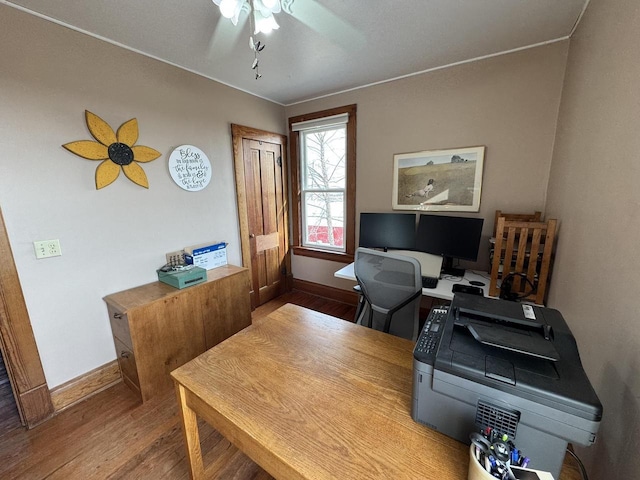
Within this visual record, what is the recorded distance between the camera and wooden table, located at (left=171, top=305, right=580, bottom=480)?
0.68 meters

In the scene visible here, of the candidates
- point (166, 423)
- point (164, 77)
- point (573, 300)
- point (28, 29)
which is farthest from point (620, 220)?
point (28, 29)

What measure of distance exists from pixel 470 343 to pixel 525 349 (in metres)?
0.13

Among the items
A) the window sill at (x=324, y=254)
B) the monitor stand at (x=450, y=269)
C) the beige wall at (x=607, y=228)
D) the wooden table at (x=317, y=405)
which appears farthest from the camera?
the window sill at (x=324, y=254)

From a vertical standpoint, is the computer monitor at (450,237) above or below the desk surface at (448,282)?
above

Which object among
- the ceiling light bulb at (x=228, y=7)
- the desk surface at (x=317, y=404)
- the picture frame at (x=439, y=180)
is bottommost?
the desk surface at (x=317, y=404)

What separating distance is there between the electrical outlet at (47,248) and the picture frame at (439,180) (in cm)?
272

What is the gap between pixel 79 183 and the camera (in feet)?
5.73

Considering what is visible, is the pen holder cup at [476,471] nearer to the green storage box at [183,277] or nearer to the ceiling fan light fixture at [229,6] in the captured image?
the ceiling fan light fixture at [229,6]

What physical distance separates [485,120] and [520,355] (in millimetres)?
2184

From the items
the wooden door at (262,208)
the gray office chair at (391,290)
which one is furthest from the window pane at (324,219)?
the gray office chair at (391,290)

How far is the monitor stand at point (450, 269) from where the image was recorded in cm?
221

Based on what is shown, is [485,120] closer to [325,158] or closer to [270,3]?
[325,158]

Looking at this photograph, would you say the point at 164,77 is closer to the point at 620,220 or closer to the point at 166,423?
the point at 166,423

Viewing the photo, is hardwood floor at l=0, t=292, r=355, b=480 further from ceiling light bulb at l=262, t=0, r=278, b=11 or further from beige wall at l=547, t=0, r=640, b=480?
ceiling light bulb at l=262, t=0, r=278, b=11
